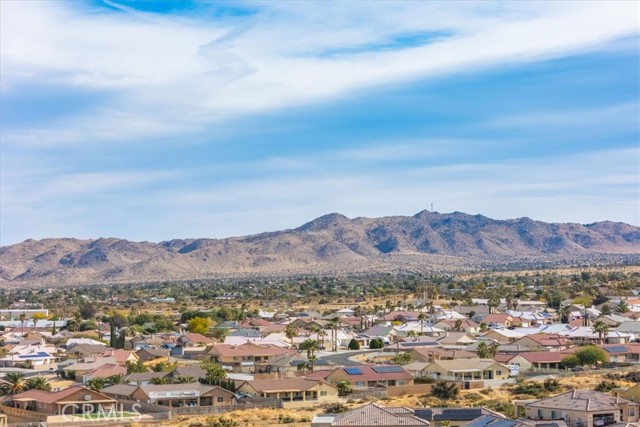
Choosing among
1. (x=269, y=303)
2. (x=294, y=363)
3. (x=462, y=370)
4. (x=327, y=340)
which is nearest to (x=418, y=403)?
(x=462, y=370)

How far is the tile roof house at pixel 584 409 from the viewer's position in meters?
50.5

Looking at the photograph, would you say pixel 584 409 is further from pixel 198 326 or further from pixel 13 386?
pixel 198 326

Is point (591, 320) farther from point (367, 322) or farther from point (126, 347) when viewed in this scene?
point (126, 347)

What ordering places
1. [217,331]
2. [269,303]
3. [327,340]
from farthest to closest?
[269,303] < [217,331] < [327,340]

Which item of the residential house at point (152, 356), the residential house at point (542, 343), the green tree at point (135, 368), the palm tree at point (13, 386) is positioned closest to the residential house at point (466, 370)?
the residential house at point (542, 343)

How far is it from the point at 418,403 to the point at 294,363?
67.6 feet

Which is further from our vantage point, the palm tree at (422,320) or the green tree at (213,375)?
the palm tree at (422,320)

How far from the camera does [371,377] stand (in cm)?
7262

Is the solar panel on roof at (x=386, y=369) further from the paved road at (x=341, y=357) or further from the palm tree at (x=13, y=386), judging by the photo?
the palm tree at (x=13, y=386)

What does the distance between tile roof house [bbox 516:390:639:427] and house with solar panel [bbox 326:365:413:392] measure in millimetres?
17758

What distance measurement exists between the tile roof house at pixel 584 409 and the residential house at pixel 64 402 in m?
24.7

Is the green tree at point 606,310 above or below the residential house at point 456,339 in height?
above

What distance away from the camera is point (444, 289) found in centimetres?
18725

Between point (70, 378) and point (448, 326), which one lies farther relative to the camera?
point (448, 326)
